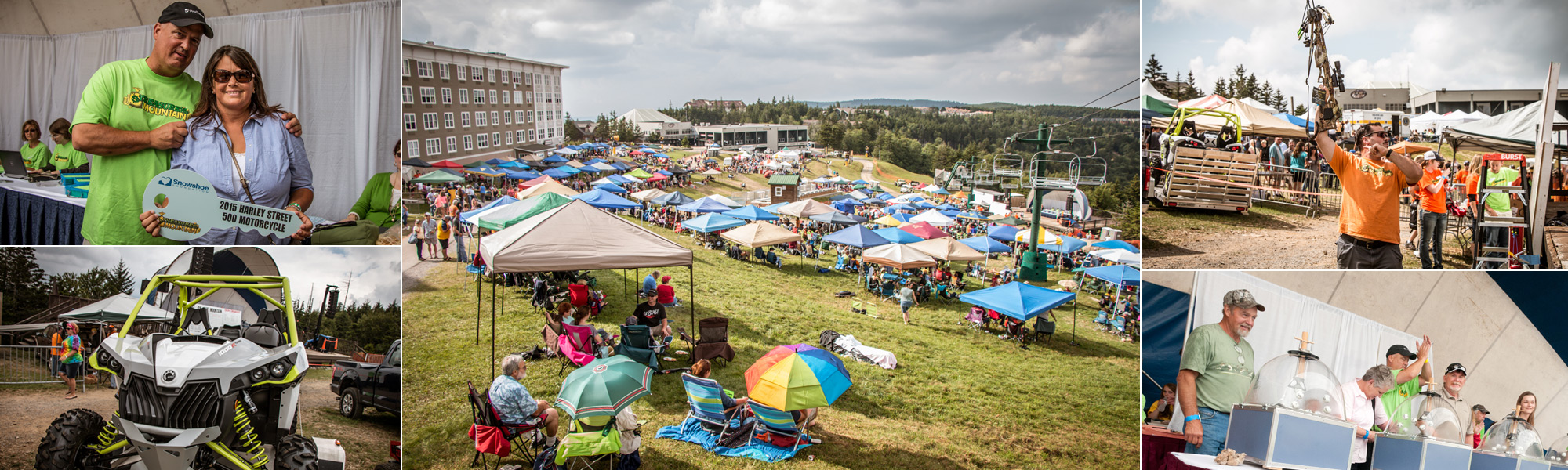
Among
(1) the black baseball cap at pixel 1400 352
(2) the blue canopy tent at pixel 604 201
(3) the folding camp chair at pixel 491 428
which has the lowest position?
(3) the folding camp chair at pixel 491 428

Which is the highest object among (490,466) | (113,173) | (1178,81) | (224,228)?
(1178,81)

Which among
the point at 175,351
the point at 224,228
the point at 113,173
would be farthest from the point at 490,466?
the point at 113,173

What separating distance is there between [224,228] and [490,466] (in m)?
2.15

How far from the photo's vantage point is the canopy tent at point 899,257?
9836 mm

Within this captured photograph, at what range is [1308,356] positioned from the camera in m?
4.23

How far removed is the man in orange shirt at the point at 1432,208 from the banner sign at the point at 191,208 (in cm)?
621

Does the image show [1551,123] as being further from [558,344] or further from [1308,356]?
[558,344]

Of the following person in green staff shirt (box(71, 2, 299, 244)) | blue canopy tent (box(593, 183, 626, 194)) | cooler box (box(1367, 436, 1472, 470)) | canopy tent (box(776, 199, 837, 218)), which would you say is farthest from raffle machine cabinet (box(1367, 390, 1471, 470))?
blue canopy tent (box(593, 183, 626, 194))

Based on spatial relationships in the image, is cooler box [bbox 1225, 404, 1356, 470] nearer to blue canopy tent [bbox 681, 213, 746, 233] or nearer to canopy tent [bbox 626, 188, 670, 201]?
blue canopy tent [bbox 681, 213, 746, 233]

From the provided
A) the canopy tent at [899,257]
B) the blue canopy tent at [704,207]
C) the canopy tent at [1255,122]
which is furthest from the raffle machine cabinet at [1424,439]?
the blue canopy tent at [704,207]

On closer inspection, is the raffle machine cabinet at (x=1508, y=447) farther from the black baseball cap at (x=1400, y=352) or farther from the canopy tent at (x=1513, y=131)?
the canopy tent at (x=1513, y=131)

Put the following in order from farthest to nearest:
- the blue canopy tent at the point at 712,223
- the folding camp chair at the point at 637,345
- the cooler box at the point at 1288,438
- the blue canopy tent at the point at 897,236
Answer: the blue canopy tent at the point at 712,223 → the blue canopy tent at the point at 897,236 → the folding camp chair at the point at 637,345 → the cooler box at the point at 1288,438

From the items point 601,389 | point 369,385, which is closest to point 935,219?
point 601,389

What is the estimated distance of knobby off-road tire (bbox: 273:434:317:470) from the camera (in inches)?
140
